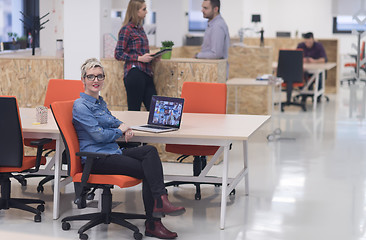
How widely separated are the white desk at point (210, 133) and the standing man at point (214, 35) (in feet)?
5.30

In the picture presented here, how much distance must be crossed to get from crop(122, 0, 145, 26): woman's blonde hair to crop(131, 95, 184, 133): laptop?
178 cm

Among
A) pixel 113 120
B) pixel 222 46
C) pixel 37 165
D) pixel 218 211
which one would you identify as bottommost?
pixel 218 211

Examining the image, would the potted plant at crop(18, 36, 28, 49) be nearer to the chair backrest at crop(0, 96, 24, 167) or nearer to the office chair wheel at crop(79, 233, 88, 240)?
the chair backrest at crop(0, 96, 24, 167)

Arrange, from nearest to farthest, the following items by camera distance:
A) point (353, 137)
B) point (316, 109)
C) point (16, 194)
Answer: point (16, 194) → point (353, 137) → point (316, 109)

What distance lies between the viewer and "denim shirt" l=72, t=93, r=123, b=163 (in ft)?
14.5

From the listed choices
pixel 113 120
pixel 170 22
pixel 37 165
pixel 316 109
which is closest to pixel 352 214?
pixel 113 120

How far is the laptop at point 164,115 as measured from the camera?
4715mm

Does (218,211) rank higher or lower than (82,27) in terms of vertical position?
lower

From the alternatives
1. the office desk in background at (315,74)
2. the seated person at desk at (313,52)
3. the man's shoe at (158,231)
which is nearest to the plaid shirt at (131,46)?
the man's shoe at (158,231)

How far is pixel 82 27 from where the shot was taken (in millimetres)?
6969

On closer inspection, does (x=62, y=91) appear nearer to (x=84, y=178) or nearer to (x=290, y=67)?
(x=84, y=178)

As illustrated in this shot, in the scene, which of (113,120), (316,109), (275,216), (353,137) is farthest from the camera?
(316,109)

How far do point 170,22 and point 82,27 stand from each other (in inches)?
137

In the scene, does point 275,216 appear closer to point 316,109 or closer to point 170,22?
point 170,22
